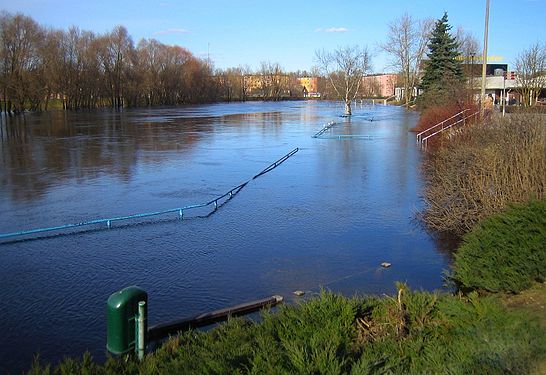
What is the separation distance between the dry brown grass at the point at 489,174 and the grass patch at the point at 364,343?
418 centimetres

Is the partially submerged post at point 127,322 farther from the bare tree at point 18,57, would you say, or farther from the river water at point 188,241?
the bare tree at point 18,57

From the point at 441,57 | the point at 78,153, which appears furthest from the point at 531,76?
the point at 78,153

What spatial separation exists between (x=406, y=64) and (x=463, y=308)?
8369 cm

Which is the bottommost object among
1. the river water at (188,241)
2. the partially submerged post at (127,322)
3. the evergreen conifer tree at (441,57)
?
the river water at (188,241)

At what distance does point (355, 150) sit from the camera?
2836 centimetres

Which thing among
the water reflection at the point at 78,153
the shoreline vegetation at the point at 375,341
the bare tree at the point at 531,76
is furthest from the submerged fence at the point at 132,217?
the bare tree at the point at 531,76

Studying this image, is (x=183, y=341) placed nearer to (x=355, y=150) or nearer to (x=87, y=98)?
(x=355, y=150)

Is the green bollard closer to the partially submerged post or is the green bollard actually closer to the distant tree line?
the partially submerged post

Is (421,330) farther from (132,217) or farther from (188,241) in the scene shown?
(132,217)

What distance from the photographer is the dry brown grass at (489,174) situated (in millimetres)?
9969

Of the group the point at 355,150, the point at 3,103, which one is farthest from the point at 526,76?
the point at 3,103

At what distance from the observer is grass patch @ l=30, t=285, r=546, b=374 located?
427 cm

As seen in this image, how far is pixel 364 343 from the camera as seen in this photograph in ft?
17.6

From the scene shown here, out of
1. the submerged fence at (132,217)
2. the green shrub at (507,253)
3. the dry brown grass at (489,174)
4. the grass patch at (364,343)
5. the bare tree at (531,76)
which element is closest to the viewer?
the grass patch at (364,343)
